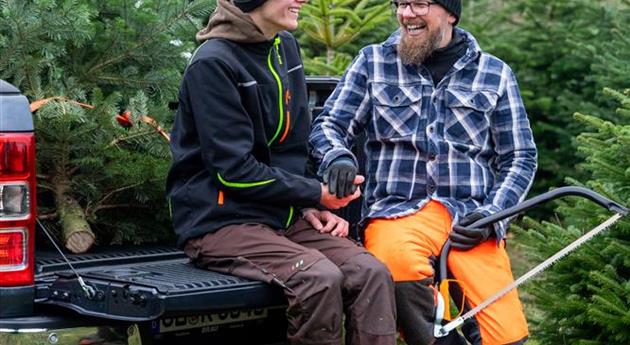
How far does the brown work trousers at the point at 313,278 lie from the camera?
4.52m

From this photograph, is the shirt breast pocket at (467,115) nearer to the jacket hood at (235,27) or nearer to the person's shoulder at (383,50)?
the person's shoulder at (383,50)

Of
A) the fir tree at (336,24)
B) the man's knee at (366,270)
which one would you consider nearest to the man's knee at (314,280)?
the man's knee at (366,270)

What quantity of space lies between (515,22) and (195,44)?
6174mm

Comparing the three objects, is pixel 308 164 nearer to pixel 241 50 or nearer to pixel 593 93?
pixel 241 50

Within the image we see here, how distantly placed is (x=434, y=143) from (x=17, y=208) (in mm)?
1832

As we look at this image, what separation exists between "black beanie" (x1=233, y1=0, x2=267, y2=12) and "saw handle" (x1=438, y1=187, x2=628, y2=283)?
4.01 ft

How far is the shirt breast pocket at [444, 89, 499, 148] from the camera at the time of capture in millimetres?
5383

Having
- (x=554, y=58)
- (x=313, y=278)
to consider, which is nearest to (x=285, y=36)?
(x=313, y=278)

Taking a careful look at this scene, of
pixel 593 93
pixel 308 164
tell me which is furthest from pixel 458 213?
pixel 593 93

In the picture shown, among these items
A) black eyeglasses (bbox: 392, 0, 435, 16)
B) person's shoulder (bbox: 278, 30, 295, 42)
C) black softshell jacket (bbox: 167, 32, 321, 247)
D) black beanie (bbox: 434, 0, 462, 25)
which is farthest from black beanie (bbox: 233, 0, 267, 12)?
black beanie (bbox: 434, 0, 462, 25)

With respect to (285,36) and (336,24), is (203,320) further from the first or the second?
(336,24)

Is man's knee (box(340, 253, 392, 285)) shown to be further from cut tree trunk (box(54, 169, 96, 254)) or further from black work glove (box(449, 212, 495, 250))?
cut tree trunk (box(54, 169, 96, 254))

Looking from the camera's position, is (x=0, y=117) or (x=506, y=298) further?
(x=506, y=298)

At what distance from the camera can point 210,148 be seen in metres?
4.70
